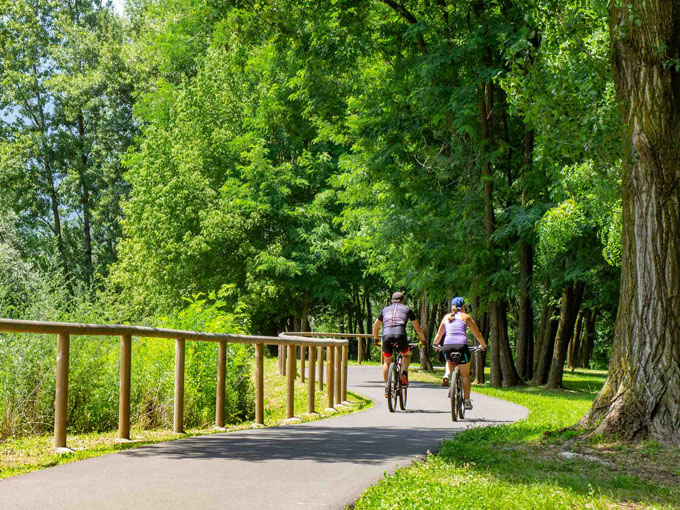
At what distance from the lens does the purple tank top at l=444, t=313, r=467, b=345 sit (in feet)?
44.5

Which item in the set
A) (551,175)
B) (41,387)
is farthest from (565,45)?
(41,387)

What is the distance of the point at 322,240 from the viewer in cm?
3766

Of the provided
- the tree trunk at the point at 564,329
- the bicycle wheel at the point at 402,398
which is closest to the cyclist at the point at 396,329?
the bicycle wheel at the point at 402,398

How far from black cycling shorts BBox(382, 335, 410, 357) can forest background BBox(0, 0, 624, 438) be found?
2288mm

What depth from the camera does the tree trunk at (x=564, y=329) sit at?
2597 cm

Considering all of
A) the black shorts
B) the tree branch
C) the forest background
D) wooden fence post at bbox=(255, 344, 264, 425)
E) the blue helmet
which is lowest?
wooden fence post at bbox=(255, 344, 264, 425)

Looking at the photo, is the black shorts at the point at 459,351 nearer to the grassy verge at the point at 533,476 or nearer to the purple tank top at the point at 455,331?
the purple tank top at the point at 455,331

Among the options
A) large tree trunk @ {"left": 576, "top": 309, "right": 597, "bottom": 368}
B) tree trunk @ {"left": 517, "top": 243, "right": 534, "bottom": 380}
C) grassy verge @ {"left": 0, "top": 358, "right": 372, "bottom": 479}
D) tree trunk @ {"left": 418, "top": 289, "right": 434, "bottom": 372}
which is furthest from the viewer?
large tree trunk @ {"left": 576, "top": 309, "right": 597, "bottom": 368}

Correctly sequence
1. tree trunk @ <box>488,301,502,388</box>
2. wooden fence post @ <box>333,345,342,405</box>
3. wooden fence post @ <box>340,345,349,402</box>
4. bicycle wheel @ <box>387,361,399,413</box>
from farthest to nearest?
1. tree trunk @ <box>488,301,502,388</box>
2. wooden fence post @ <box>340,345,349,402</box>
3. wooden fence post @ <box>333,345,342,405</box>
4. bicycle wheel @ <box>387,361,399,413</box>

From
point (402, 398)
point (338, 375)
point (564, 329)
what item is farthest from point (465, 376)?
point (564, 329)

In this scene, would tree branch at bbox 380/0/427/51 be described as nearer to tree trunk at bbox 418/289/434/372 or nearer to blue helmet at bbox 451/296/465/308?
tree trunk at bbox 418/289/434/372

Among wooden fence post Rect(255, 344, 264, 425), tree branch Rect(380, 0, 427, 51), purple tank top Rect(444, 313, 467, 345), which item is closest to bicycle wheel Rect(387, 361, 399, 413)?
purple tank top Rect(444, 313, 467, 345)

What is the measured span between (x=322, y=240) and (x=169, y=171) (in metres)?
7.28

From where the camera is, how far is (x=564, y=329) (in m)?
26.6
